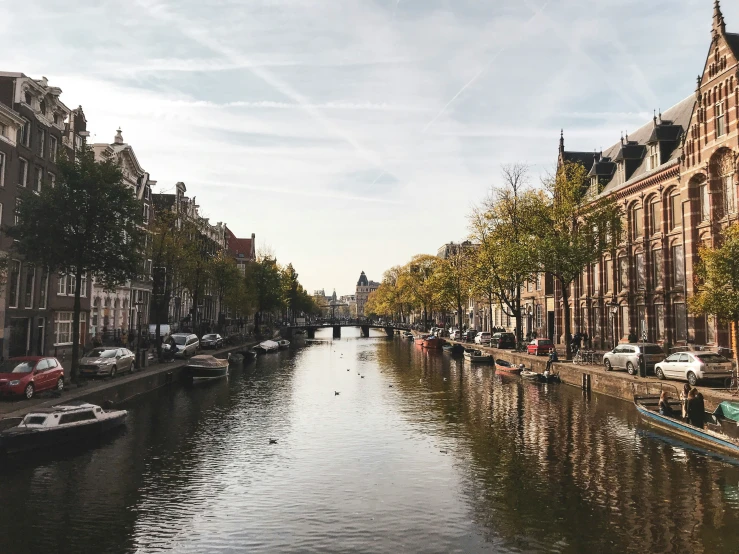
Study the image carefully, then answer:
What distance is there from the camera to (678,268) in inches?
1783

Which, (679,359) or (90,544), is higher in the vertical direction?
(679,359)

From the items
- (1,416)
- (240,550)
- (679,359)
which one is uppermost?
(679,359)

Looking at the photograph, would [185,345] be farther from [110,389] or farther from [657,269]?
[657,269]

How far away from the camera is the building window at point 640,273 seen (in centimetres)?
4955

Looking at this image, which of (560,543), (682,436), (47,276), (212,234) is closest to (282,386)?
(47,276)

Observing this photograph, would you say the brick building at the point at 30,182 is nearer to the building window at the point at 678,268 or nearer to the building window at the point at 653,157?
the building window at the point at 678,268

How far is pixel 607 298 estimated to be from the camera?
185 ft

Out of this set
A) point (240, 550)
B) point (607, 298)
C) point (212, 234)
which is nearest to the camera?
point (240, 550)

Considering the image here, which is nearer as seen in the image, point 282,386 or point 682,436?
point 682,436

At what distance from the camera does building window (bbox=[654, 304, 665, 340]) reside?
46875 millimetres

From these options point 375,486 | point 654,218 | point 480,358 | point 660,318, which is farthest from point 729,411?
point 480,358

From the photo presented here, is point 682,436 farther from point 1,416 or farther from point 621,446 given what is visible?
point 1,416

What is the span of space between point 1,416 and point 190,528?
41.3 feet

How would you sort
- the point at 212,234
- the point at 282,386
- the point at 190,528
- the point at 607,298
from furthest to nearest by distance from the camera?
the point at 212,234 < the point at 607,298 < the point at 282,386 < the point at 190,528
